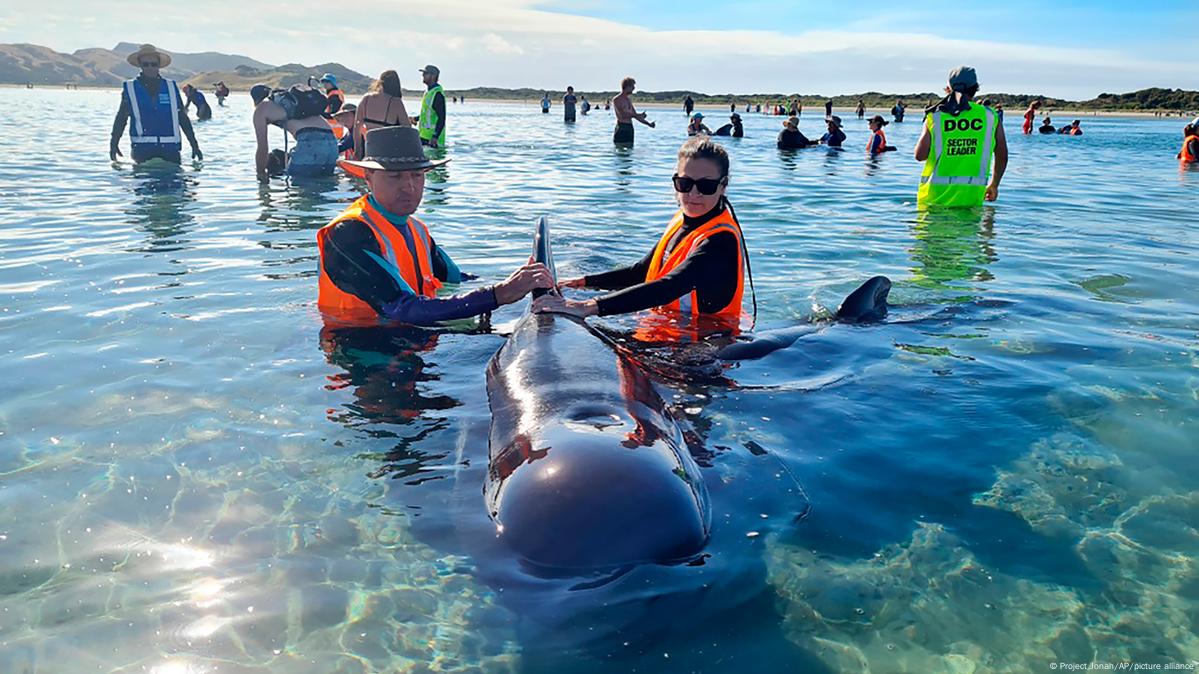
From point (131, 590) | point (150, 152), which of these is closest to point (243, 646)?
point (131, 590)

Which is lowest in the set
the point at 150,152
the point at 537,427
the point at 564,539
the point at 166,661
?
the point at 166,661

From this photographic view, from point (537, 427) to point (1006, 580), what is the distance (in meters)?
2.31

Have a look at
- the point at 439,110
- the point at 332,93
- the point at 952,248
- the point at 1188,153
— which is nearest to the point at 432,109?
the point at 439,110

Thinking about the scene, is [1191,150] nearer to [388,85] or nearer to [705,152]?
[388,85]

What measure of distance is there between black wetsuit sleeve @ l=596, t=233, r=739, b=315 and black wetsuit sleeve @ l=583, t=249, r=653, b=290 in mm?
871

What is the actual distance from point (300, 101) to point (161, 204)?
155 inches

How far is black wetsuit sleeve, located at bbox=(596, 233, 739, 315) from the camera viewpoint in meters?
6.23

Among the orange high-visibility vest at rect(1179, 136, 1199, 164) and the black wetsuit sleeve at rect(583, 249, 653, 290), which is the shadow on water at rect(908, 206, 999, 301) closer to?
the black wetsuit sleeve at rect(583, 249, 653, 290)

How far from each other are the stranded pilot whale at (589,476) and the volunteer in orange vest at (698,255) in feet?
4.75

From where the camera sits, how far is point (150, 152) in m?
17.5

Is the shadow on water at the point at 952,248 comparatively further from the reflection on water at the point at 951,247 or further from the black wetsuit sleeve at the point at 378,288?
the black wetsuit sleeve at the point at 378,288

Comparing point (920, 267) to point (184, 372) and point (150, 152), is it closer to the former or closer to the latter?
point (184, 372)

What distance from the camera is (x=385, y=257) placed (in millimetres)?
6297

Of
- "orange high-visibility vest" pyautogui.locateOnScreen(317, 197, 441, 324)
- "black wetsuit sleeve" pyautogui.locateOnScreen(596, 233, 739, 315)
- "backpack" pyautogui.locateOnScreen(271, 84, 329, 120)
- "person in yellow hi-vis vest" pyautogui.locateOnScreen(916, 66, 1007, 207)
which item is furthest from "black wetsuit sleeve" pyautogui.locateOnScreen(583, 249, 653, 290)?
"backpack" pyautogui.locateOnScreen(271, 84, 329, 120)
